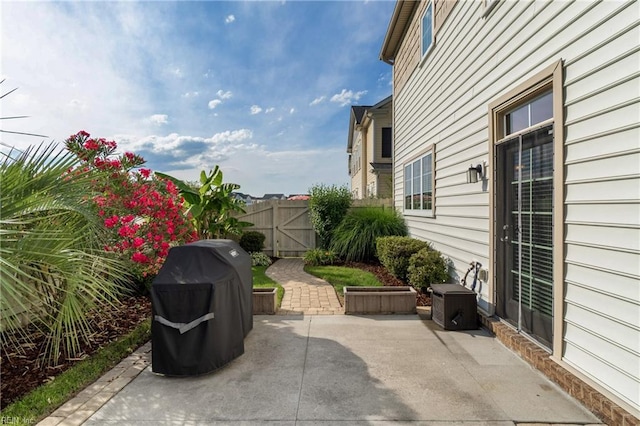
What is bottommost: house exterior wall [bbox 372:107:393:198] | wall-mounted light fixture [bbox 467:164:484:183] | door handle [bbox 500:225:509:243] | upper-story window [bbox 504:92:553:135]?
door handle [bbox 500:225:509:243]

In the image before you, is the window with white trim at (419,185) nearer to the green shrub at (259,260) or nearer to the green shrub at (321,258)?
the green shrub at (321,258)

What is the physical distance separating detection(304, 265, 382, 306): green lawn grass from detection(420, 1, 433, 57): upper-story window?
16.7ft

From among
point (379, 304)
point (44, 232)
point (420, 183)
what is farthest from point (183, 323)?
point (420, 183)

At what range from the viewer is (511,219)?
405 centimetres

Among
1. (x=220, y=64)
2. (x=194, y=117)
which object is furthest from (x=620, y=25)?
(x=194, y=117)

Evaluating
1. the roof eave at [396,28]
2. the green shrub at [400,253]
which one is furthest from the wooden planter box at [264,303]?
the roof eave at [396,28]

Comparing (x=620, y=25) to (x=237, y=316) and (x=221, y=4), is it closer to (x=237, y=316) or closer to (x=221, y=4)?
(x=237, y=316)

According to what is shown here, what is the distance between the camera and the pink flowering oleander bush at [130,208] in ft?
14.0

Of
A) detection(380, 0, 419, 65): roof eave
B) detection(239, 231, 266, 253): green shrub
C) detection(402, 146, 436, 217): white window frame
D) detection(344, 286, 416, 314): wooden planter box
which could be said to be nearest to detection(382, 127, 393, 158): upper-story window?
detection(380, 0, 419, 65): roof eave

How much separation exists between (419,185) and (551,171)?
4.43 m

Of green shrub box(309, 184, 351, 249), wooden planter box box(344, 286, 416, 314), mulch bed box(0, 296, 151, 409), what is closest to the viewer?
mulch bed box(0, 296, 151, 409)

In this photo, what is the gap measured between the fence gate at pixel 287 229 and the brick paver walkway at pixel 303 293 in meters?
2.26

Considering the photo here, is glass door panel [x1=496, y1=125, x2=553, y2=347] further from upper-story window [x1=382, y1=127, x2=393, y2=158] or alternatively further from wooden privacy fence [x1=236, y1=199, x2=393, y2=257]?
upper-story window [x1=382, y1=127, x2=393, y2=158]

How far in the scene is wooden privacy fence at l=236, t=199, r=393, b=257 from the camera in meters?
11.4
